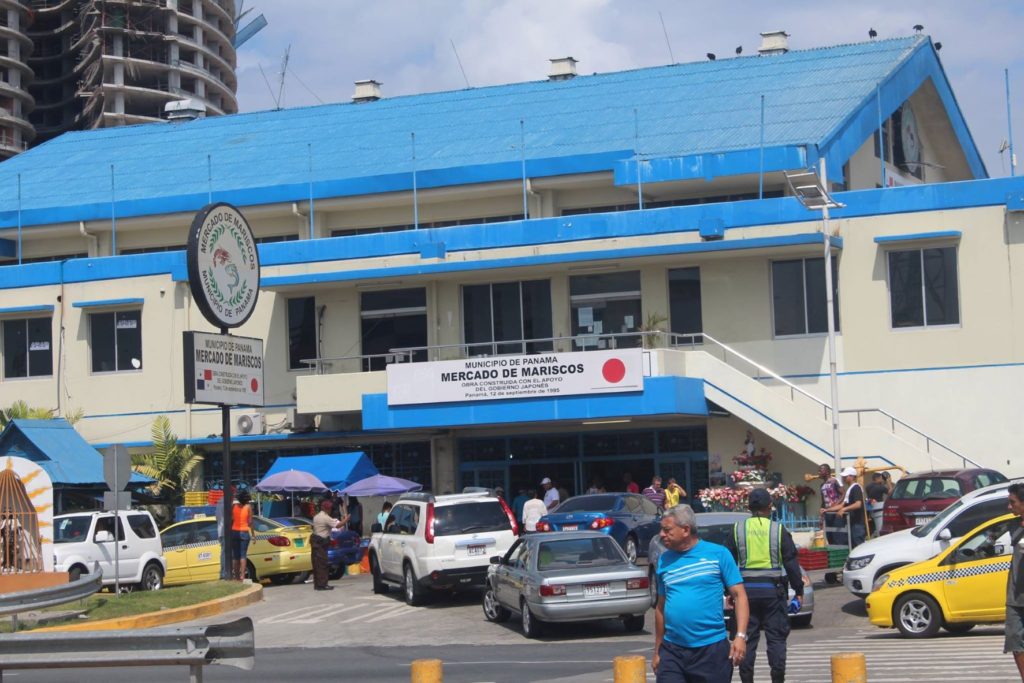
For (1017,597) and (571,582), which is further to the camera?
(571,582)

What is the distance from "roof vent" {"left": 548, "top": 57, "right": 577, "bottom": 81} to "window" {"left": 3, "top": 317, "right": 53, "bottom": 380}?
18149 mm

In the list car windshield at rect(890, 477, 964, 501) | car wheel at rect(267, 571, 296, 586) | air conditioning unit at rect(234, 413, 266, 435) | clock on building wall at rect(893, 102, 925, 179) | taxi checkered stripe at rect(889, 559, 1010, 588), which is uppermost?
clock on building wall at rect(893, 102, 925, 179)

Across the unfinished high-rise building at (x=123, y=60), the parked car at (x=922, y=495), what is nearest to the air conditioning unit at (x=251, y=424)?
the parked car at (x=922, y=495)

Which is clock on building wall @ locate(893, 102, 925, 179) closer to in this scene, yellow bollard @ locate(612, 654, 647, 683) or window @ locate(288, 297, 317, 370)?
window @ locate(288, 297, 317, 370)

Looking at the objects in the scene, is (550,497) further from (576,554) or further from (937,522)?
(937,522)

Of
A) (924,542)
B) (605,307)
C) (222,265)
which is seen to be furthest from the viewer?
(605,307)

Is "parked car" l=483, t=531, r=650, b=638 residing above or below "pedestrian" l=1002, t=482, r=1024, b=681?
below

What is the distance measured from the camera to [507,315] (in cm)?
3841

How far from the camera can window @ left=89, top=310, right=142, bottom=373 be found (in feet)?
136

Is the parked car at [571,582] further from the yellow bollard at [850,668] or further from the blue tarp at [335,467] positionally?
the blue tarp at [335,467]

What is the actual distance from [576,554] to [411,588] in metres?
5.03

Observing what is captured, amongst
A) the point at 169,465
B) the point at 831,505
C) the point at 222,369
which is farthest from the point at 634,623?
the point at 169,465

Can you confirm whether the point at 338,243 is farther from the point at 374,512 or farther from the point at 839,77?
the point at 839,77

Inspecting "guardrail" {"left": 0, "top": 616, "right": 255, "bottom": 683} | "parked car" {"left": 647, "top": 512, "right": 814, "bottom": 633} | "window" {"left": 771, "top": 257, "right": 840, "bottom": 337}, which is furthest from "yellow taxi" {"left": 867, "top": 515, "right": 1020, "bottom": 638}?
"window" {"left": 771, "top": 257, "right": 840, "bottom": 337}
